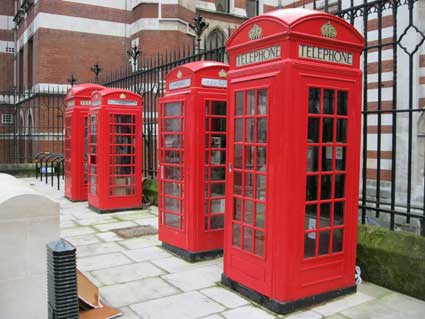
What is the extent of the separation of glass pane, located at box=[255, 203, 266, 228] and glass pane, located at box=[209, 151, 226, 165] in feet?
5.11

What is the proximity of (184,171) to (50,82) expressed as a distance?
16009mm

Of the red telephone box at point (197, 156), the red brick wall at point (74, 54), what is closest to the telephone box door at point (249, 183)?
the red telephone box at point (197, 156)

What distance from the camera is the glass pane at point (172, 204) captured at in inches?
231

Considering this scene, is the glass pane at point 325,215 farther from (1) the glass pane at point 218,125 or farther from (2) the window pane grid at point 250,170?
(1) the glass pane at point 218,125

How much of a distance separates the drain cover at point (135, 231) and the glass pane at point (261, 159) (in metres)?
3.38

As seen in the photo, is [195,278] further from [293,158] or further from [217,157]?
[293,158]

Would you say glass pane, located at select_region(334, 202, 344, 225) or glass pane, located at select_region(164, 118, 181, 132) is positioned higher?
glass pane, located at select_region(164, 118, 181, 132)

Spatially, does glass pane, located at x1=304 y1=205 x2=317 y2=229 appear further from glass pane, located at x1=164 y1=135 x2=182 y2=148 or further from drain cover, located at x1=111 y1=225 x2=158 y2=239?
drain cover, located at x1=111 y1=225 x2=158 y2=239

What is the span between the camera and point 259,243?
418cm

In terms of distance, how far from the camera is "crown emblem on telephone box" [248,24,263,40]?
4.10m

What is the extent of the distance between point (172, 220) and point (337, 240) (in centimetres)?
243

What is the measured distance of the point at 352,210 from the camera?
4.36 metres

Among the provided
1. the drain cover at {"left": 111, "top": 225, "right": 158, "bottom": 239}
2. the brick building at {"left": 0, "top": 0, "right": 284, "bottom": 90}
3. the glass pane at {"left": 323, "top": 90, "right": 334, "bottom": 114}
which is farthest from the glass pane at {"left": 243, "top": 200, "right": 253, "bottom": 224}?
the brick building at {"left": 0, "top": 0, "right": 284, "bottom": 90}

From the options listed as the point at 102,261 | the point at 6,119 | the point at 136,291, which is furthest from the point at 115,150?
the point at 6,119
